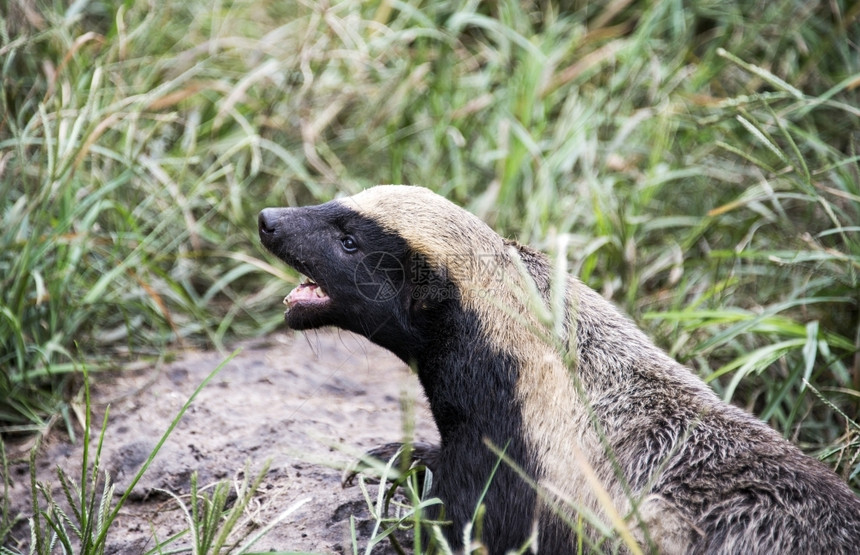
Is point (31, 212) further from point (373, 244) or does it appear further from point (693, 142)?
point (693, 142)

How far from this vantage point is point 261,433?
3.80m

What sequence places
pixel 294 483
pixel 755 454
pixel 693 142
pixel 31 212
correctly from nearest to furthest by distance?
pixel 755 454 → pixel 294 483 → pixel 31 212 → pixel 693 142

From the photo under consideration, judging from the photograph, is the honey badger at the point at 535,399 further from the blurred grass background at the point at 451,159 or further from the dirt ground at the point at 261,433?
the blurred grass background at the point at 451,159

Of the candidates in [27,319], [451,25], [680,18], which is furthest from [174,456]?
[680,18]

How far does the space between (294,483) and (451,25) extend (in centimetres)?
350

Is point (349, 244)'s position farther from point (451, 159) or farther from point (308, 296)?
point (451, 159)

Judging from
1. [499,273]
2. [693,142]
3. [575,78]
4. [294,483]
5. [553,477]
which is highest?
[575,78]

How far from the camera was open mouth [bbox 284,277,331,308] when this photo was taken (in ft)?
11.0

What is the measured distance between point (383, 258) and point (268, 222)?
0.50m

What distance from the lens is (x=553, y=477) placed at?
2848 mm

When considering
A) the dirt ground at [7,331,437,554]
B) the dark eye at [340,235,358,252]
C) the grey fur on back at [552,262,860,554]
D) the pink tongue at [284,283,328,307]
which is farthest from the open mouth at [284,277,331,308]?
the grey fur on back at [552,262,860,554]

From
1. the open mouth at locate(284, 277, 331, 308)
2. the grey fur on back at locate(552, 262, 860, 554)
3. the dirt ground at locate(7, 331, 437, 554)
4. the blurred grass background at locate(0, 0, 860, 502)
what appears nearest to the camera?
the grey fur on back at locate(552, 262, 860, 554)

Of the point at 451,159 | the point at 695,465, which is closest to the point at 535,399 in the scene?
the point at 695,465

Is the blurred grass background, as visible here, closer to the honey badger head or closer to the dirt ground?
the dirt ground
